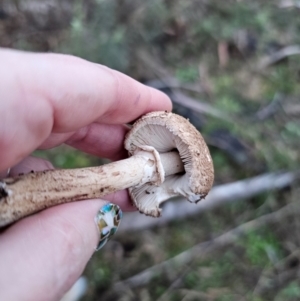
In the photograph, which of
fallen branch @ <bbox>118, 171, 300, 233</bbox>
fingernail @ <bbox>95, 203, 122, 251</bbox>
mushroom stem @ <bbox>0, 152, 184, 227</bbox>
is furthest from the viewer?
fallen branch @ <bbox>118, 171, 300, 233</bbox>

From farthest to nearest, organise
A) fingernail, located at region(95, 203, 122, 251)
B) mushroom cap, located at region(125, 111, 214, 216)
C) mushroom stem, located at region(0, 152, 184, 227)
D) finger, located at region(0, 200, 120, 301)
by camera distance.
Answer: mushroom cap, located at region(125, 111, 214, 216), fingernail, located at region(95, 203, 122, 251), mushroom stem, located at region(0, 152, 184, 227), finger, located at region(0, 200, 120, 301)

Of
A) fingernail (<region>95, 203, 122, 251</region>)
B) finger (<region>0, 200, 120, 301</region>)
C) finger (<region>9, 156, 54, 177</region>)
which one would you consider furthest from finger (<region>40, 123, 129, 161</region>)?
finger (<region>0, 200, 120, 301</region>)

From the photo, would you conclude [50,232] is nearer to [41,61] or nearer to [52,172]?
[52,172]

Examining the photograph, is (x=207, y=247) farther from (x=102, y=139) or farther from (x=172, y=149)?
(x=102, y=139)

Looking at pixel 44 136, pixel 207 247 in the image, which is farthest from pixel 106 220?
pixel 207 247

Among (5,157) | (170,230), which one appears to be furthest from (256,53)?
(5,157)

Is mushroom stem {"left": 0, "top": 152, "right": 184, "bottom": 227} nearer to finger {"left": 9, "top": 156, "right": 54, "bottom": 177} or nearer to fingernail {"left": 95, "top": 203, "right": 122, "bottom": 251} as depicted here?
fingernail {"left": 95, "top": 203, "right": 122, "bottom": 251}
